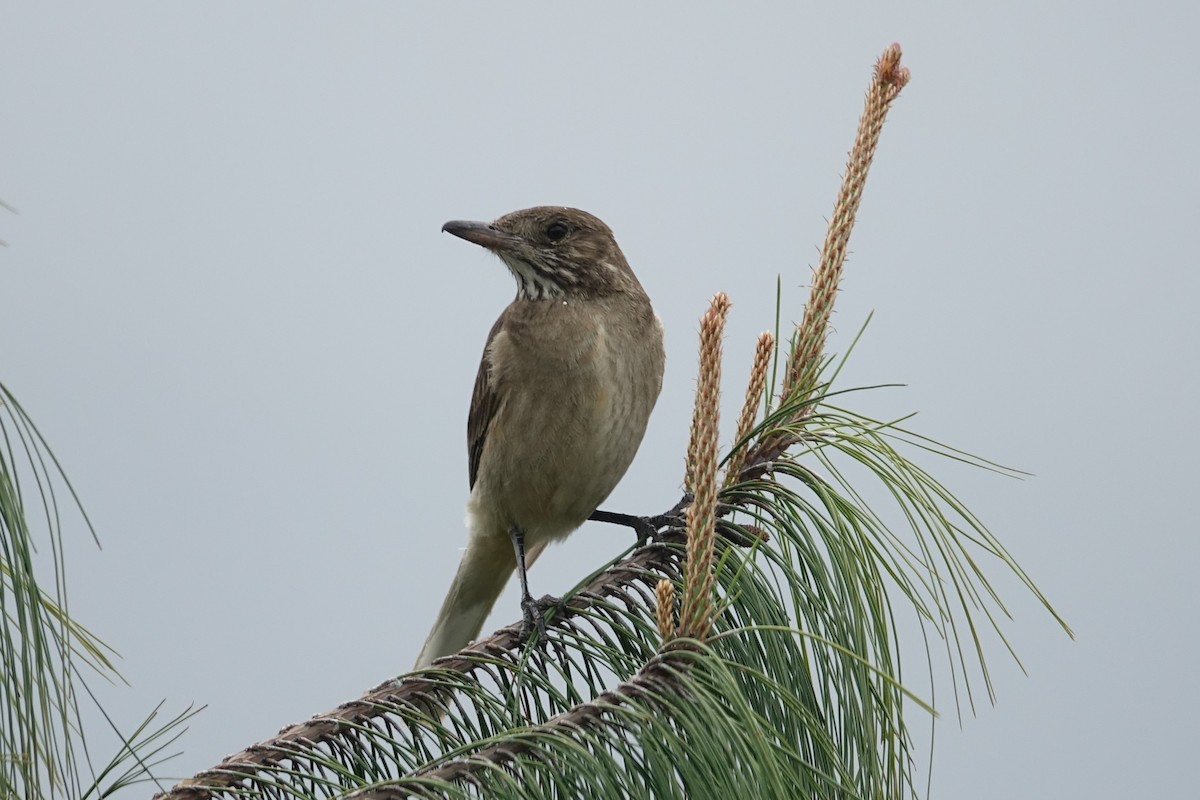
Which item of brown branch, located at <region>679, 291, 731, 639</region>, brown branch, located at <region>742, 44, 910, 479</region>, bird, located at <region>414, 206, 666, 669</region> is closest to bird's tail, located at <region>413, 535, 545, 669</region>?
bird, located at <region>414, 206, 666, 669</region>

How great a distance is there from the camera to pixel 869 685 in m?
2.06

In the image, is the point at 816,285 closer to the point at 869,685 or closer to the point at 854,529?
the point at 854,529

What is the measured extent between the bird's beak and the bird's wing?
231mm

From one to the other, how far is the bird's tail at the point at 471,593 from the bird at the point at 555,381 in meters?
0.02

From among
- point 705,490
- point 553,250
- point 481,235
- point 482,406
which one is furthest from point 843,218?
point 482,406

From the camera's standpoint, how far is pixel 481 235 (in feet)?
13.3

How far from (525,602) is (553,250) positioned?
4.19 feet

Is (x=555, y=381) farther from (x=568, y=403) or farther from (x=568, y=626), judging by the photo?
(x=568, y=626)

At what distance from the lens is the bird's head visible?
4.02 m

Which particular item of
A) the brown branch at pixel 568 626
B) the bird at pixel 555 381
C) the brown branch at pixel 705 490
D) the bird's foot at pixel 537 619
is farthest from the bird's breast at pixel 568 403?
the brown branch at pixel 705 490

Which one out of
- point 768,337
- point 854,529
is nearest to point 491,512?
point 768,337

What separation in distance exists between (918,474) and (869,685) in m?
0.42

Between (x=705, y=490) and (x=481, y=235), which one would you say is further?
(x=481, y=235)

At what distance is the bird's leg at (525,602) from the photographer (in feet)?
7.55
